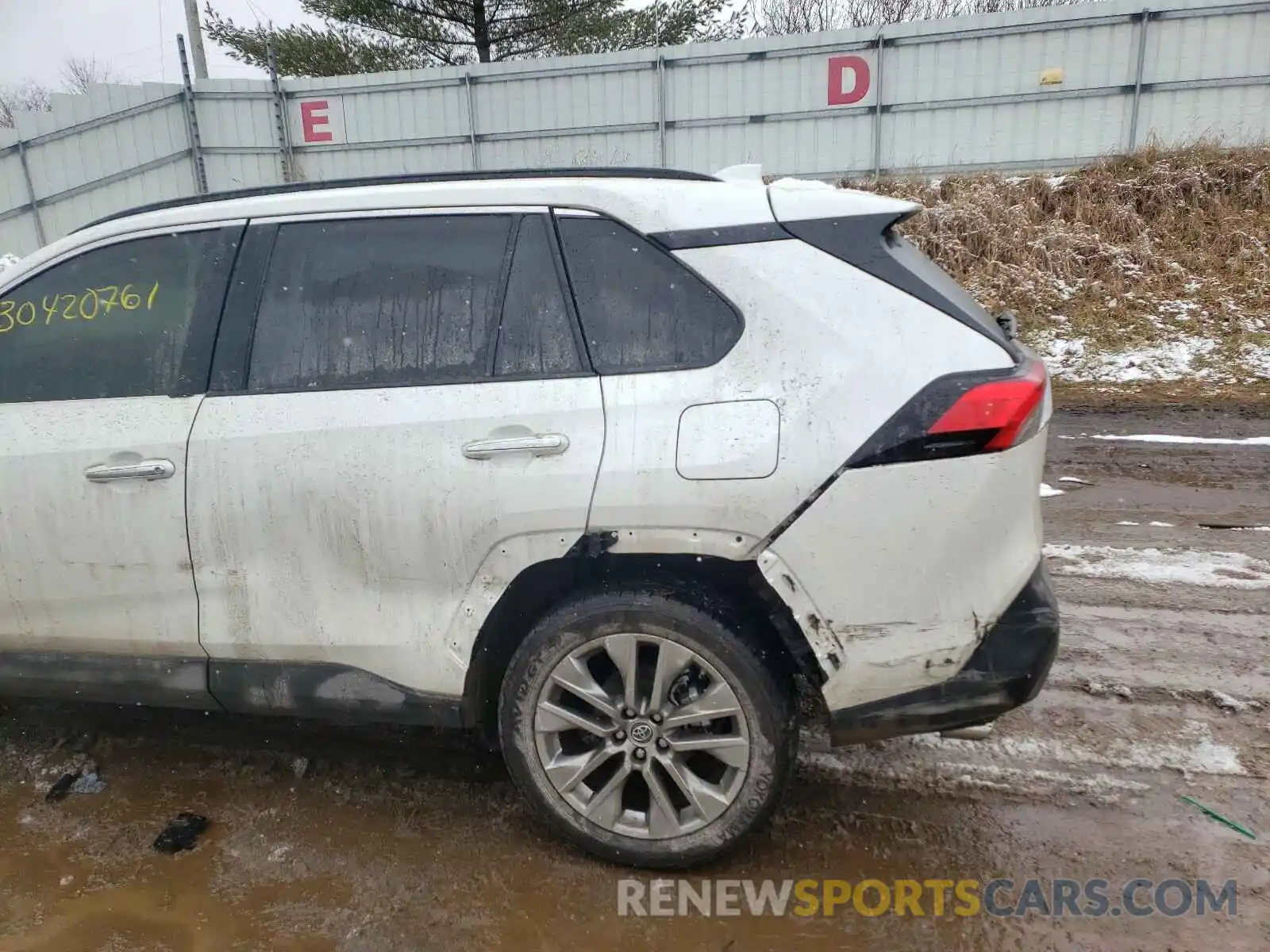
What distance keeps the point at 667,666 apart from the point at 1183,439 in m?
6.24

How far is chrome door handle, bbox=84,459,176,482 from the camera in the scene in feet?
8.41

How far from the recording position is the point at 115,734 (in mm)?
3346

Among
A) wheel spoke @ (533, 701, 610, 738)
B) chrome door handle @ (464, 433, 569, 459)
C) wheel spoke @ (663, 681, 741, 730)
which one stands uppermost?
chrome door handle @ (464, 433, 569, 459)

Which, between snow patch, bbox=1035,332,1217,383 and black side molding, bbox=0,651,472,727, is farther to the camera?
snow patch, bbox=1035,332,1217,383

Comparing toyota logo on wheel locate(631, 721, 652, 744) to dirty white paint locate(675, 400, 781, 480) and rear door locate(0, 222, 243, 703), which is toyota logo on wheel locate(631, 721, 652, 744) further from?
rear door locate(0, 222, 243, 703)

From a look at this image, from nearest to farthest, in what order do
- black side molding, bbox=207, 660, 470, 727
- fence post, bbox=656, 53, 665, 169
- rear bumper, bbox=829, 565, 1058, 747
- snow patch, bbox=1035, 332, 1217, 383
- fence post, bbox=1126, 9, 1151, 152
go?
rear bumper, bbox=829, 565, 1058, 747 → black side molding, bbox=207, 660, 470, 727 → snow patch, bbox=1035, 332, 1217, 383 → fence post, bbox=1126, 9, 1151, 152 → fence post, bbox=656, 53, 665, 169

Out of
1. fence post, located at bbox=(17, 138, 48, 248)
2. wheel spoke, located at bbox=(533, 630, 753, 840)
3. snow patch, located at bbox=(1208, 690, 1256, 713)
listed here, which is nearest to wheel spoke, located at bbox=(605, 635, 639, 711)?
wheel spoke, located at bbox=(533, 630, 753, 840)

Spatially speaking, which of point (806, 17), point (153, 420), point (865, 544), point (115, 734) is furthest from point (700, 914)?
point (806, 17)

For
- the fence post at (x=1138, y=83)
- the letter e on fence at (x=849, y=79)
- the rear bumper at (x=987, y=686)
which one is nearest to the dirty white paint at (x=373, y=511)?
the rear bumper at (x=987, y=686)

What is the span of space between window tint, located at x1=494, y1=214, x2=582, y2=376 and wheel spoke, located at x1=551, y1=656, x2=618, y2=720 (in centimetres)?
80

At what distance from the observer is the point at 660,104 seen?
13.5 metres

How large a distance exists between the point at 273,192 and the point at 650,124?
11.8m

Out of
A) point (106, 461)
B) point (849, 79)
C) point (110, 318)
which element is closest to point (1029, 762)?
point (106, 461)

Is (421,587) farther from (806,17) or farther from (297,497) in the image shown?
(806,17)
